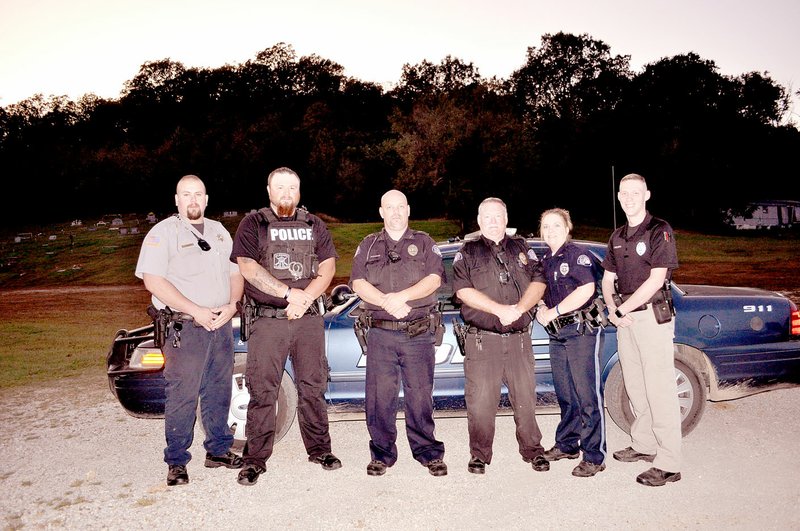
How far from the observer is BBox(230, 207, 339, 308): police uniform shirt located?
13.3 ft

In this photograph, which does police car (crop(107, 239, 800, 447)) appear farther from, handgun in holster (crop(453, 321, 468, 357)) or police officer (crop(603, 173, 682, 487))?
police officer (crop(603, 173, 682, 487))

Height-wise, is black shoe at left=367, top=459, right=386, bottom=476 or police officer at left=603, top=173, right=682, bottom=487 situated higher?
police officer at left=603, top=173, right=682, bottom=487

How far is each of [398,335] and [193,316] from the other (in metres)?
1.33

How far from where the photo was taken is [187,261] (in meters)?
4.14

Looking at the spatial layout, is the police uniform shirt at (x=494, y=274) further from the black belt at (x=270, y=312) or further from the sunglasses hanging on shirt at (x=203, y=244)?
the sunglasses hanging on shirt at (x=203, y=244)

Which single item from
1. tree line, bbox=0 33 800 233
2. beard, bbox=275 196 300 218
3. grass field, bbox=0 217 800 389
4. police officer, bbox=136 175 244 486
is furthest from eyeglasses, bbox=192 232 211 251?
tree line, bbox=0 33 800 233

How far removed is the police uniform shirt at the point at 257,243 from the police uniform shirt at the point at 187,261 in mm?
180

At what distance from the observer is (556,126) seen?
4819 centimetres

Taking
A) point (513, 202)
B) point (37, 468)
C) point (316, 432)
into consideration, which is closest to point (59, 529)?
point (37, 468)

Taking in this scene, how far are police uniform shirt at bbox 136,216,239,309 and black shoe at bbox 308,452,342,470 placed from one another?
4.07 ft

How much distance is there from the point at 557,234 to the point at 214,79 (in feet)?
267

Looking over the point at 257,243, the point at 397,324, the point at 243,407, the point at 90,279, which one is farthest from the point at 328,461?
the point at 90,279

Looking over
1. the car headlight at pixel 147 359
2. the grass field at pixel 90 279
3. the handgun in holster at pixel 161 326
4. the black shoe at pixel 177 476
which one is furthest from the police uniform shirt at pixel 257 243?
the grass field at pixel 90 279

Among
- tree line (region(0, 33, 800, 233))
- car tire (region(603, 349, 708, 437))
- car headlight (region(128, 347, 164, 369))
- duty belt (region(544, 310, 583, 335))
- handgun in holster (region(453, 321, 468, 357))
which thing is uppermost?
tree line (region(0, 33, 800, 233))
